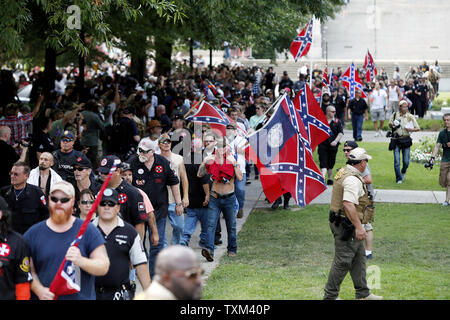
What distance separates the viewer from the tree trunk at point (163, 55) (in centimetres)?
2488

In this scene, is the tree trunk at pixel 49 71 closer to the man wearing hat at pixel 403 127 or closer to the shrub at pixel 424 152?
the man wearing hat at pixel 403 127

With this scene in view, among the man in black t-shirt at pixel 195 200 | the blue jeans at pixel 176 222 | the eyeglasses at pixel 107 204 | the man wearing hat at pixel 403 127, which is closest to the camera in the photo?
the eyeglasses at pixel 107 204

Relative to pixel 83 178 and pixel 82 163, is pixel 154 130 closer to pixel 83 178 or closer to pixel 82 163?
pixel 82 163

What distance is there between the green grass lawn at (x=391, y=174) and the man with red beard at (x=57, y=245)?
40.5ft

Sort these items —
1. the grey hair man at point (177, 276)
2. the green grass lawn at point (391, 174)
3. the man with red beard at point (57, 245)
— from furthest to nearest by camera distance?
the green grass lawn at point (391, 174) → the man with red beard at point (57, 245) → the grey hair man at point (177, 276)

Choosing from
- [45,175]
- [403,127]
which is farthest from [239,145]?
[403,127]

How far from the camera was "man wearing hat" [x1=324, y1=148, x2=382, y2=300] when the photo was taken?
27.7ft

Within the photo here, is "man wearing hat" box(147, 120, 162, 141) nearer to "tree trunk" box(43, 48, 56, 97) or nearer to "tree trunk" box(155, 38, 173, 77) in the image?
"tree trunk" box(43, 48, 56, 97)

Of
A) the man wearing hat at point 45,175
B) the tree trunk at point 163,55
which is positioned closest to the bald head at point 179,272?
the man wearing hat at point 45,175

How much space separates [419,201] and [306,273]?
248 inches

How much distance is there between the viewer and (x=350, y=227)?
850cm

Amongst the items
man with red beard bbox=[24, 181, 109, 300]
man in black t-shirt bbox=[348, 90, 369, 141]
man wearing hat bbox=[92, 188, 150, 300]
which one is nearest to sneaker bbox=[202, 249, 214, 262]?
man wearing hat bbox=[92, 188, 150, 300]

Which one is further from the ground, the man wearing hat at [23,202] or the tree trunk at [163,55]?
the tree trunk at [163,55]
